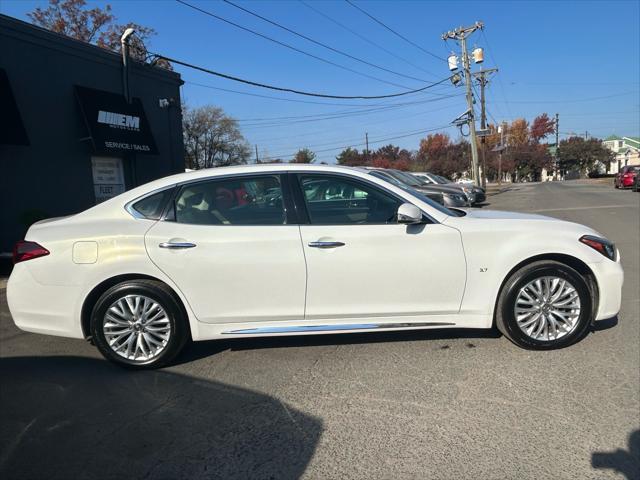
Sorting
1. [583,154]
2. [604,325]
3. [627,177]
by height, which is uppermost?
[583,154]

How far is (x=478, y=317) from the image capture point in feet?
13.0

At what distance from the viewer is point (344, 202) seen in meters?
4.13

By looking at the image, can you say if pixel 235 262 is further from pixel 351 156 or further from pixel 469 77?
pixel 351 156

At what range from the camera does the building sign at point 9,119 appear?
9.99 meters

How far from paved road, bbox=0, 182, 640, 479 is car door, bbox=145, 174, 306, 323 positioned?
54 centimetres

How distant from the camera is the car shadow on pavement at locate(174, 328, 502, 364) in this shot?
440 cm

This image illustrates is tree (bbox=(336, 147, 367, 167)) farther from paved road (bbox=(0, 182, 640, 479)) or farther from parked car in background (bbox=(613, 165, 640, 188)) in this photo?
paved road (bbox=(0, 182, 640, 479))


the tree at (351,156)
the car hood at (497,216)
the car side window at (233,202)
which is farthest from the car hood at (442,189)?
the tree at (351,156)

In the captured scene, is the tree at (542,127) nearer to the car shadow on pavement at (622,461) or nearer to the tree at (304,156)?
the tree at (304,156)

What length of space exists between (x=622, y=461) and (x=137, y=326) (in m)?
3.50

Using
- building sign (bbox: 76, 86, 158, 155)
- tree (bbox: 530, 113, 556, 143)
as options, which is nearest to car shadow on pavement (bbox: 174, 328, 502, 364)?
building sign (bbox: 76, 86, 158, 155)

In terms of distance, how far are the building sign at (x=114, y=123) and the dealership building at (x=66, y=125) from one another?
1.1 inches

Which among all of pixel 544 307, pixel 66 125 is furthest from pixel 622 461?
pixel 66 125

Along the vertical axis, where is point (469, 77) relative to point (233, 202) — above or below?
above
